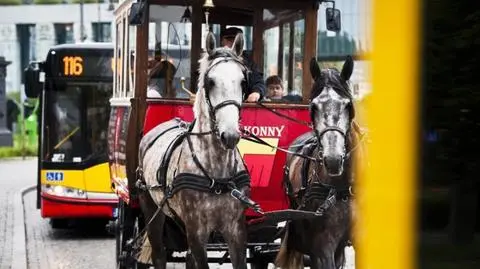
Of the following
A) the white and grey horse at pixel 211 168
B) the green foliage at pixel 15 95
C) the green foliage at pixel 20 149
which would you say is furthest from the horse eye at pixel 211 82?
the green foliage at pixel 15 95

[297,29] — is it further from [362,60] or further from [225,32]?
[362,60]

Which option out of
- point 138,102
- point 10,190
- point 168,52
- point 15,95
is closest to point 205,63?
point 138,102

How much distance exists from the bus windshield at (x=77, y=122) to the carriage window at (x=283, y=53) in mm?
6438

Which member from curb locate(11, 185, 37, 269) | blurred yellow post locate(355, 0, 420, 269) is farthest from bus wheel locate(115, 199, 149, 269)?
blurred yellow post locate(355, 0, 420, 269)

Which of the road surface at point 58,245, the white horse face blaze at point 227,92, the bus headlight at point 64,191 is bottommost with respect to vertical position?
the road surface at point 58,245

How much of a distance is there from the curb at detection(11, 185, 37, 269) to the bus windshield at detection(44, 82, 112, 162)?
1304mm

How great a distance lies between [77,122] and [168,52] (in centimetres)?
659

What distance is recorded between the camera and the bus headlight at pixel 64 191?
47.9 feet

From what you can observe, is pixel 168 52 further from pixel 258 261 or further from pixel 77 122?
pixel 77 122

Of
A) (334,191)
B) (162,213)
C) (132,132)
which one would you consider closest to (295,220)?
(334,191)

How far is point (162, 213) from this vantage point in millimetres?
7961

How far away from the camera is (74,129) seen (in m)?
14.8

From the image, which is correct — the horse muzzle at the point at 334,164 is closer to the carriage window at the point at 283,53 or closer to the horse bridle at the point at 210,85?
the horse bridle at the point at 210,85

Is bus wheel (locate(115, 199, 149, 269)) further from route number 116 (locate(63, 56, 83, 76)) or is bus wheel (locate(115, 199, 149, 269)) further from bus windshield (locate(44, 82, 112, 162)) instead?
route number 116 (locate(63, 56, 83, 76))
